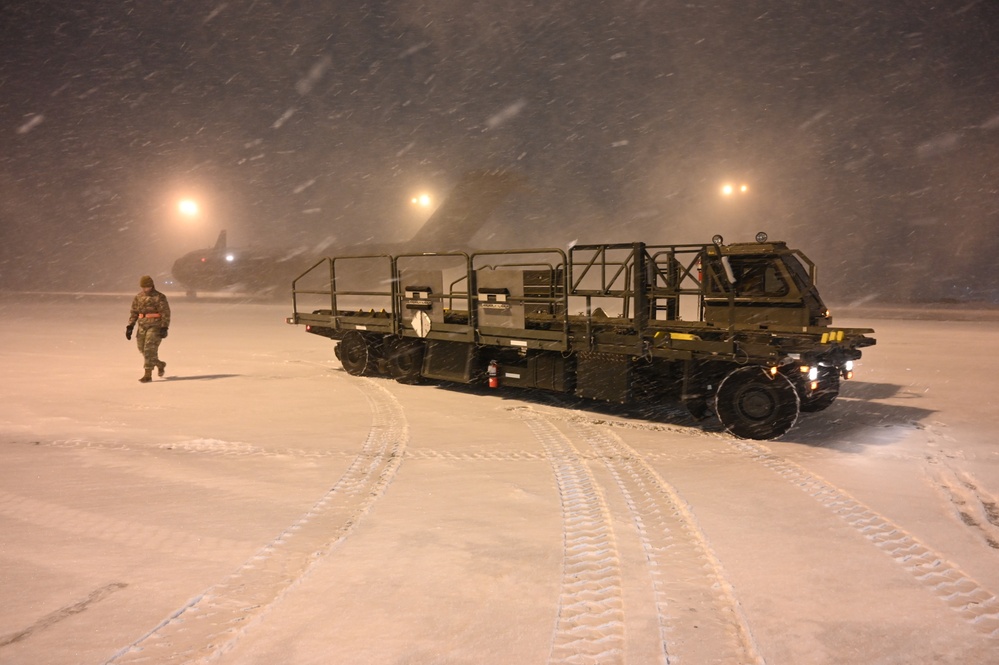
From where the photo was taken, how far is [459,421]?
8141 mm

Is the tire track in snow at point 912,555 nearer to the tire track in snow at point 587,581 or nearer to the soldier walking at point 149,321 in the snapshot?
the tire track in snow at point 587,581

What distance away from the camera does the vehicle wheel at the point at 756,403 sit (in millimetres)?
7086

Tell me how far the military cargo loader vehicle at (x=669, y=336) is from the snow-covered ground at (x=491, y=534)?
44cm

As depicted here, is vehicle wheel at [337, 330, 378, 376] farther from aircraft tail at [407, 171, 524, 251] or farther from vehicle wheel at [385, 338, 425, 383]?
aircraft tail at [407, 171, 524, 251]

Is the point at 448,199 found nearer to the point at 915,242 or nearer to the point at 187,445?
the point at 915,242

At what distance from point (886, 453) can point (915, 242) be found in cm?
3425

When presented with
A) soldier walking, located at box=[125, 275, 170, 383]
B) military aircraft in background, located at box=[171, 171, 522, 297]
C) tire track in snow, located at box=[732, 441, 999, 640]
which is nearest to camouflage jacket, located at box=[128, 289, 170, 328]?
soldier walking, located at box=[125, 275, 170, 383]

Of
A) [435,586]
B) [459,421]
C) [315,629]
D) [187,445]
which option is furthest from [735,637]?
[187,445]

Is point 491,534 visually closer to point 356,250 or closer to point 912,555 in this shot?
point 912,555

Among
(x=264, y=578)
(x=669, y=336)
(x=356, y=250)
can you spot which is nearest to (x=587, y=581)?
(x=264, y=578)

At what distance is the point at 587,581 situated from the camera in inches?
150

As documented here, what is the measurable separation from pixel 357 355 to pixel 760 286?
6.83 meters

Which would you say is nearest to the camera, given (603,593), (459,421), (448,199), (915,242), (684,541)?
(603,593)

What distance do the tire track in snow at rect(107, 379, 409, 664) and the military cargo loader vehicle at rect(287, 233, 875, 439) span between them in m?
3.12
